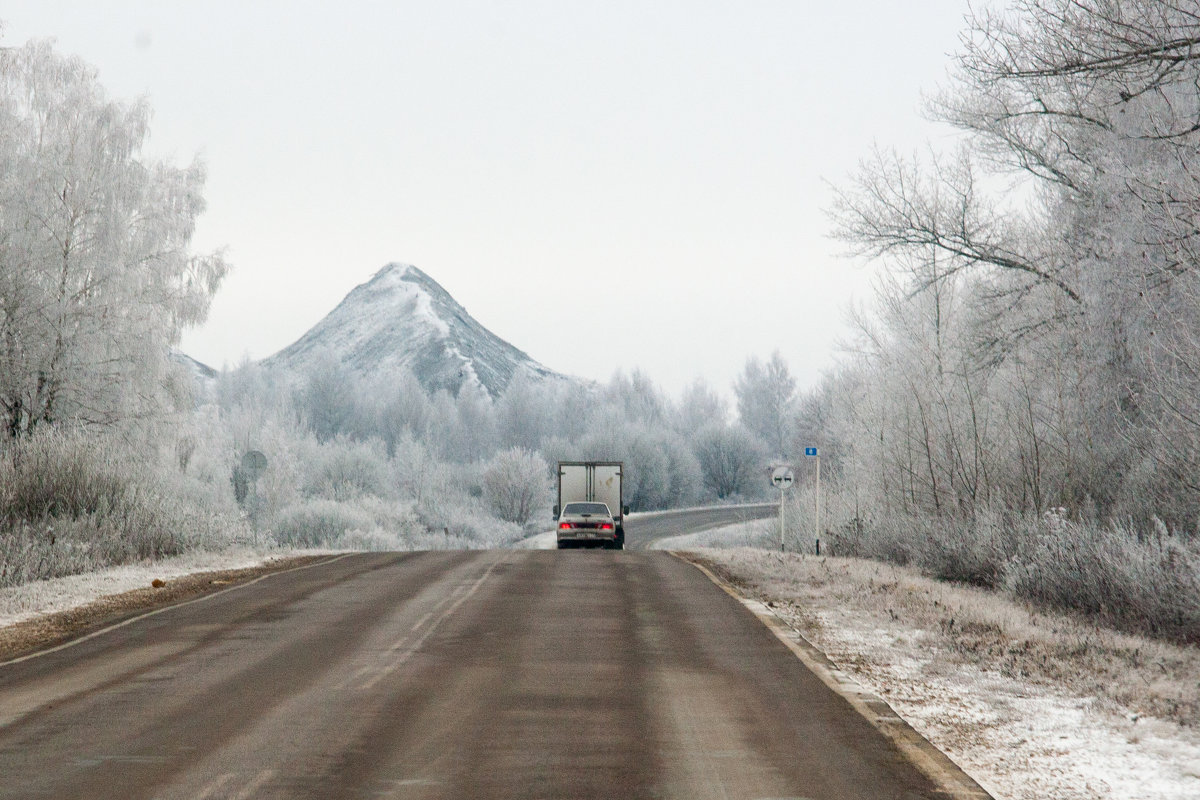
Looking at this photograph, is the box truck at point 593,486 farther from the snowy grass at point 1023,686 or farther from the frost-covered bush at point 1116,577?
the snowy grass at point 1023,686

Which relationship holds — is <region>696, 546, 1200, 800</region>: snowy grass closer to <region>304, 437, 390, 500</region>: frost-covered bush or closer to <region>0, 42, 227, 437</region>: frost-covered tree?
<region>0, 42, 227, 437</region>: frost-covered tree

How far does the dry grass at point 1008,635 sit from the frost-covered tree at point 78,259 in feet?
61.5

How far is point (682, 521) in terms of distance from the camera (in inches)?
2916

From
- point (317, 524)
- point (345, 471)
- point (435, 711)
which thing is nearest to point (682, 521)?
point (345, 471)

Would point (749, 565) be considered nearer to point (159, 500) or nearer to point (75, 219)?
point (159, 500)

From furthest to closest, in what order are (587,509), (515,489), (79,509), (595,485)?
(515,489), (595,485), (587,509), (79,509)

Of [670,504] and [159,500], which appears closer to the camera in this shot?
[159,500]

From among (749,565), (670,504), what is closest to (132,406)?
(749,565)

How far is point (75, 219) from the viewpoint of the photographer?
30406 millimetres

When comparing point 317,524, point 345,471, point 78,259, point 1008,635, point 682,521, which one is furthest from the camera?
point 682,521

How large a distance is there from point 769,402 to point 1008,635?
403ft

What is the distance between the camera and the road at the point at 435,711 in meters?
6.70

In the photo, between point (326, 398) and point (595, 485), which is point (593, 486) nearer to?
point (595, 485)

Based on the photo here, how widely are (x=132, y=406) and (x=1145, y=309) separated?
84.2ft
